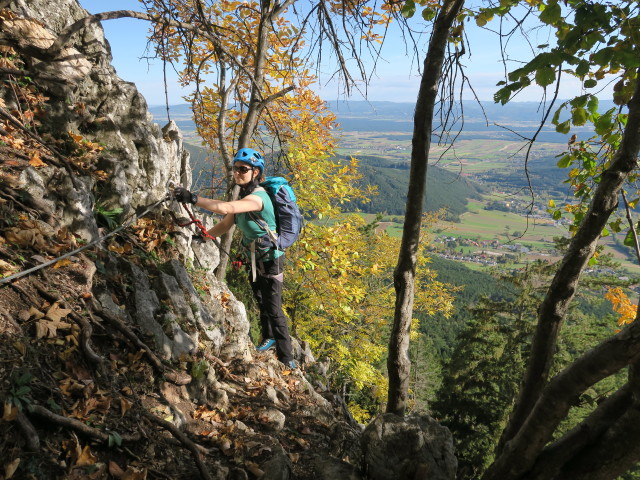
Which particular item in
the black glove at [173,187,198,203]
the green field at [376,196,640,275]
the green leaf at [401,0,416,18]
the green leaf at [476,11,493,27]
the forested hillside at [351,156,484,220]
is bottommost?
the green field at [376,196,640,275]

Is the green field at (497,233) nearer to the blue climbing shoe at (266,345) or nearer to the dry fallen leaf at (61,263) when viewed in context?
the blue climbing shoe at (266,345)

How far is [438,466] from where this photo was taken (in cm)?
351

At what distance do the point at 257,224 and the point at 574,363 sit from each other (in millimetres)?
3540

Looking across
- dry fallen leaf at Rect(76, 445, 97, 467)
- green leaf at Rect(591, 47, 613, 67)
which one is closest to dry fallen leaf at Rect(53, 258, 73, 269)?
dry fallen leaf at Rect(76, 445, 97, 467)

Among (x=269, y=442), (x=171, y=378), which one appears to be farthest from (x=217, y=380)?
(x=269, y=442)

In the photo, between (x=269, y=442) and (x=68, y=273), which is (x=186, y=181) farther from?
Result: (x=269, y=442)

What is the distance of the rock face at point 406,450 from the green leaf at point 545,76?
2.93 m

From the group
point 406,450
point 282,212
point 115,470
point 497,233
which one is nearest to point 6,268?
point 115,470

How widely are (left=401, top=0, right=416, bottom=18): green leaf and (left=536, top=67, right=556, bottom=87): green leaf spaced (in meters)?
1.22

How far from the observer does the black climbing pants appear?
526 cm

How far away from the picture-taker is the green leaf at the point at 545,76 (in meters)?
2.23

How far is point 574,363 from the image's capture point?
6.99 ft

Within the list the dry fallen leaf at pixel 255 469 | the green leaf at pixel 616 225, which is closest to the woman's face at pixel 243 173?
the dry fallen leaf at pixel 255 469

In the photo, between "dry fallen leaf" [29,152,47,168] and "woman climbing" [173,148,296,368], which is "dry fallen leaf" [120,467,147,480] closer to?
"woman climbing" [173,148,296,368]
